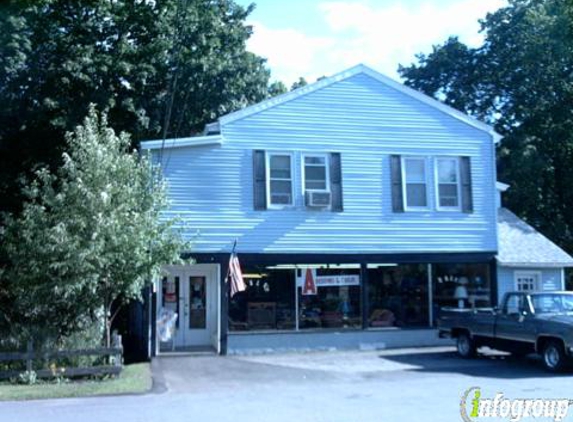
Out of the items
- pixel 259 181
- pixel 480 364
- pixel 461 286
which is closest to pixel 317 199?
pixel 259 181

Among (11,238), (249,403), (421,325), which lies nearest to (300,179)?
(421,325)

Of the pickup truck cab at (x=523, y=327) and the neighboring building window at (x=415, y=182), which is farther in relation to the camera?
the neighboring building window at (x=415, y=182)

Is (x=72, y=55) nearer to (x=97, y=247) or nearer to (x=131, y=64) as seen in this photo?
(x=131, y=64)

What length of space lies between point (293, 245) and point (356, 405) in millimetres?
9062

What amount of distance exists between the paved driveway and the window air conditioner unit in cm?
423

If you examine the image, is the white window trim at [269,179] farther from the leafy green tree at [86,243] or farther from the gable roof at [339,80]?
the leafy green tree at [86,243]

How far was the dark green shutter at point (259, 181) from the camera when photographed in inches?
817

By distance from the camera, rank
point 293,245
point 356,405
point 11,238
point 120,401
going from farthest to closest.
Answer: point 293,245, point 11,238, point 120,401, point 356,405

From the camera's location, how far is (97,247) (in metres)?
16.0

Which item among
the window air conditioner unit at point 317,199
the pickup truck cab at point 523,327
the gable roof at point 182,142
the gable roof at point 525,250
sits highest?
the gable roof at point 182,142

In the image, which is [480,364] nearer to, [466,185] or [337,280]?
[337,280]

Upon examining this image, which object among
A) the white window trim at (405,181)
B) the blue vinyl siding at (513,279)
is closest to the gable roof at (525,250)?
the blue vinyl siding at (513,279)

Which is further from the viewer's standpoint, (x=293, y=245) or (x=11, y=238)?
(x=293, y=245)

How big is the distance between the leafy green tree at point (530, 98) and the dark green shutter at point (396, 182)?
12.8 m
